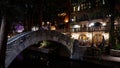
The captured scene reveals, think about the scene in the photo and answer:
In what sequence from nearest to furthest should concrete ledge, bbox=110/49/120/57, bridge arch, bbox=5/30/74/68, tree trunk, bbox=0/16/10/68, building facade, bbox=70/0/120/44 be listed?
1. tree trunk, bbox=0/16/10/68
2. bridge arch, bbox=5/30/74/68
3. concrete ledge, bbox=110/49/120/57
4. building facade, bbox=70/0/120/44

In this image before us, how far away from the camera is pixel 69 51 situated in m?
35.3

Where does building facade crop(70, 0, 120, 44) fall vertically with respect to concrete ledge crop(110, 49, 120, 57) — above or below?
above

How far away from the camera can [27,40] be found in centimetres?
2817

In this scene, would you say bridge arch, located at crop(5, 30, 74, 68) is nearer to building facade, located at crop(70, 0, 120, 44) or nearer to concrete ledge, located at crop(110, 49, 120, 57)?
concrete ledge, located at crop(110, 49, 120, 57)

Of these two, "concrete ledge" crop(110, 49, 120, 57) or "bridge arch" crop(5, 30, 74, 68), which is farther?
"concrete ledge" crop(110, 49, 120, 57)

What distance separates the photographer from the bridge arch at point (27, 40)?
24.4 m

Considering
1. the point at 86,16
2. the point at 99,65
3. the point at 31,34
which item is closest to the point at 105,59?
the point at 99,65

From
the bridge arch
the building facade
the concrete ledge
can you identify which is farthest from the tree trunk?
the building facade

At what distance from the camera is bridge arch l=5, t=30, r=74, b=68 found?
24.4 metres

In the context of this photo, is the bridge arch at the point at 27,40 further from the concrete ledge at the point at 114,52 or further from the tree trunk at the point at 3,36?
the tree trunk at the point at 3,36

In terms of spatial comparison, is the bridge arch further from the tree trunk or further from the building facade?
the tree trunk

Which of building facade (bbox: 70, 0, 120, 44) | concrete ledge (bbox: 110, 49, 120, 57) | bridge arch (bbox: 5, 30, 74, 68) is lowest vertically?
concrete ledge (bbox: 110, 49, 120, 57)

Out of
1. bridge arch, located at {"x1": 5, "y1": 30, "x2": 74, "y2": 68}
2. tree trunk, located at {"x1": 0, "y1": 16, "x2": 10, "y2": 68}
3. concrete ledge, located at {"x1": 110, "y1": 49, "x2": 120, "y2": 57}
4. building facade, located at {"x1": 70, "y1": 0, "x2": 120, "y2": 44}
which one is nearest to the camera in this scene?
tree trunk, located at {"x1": 0, "y1": 16, "x2": 10, "y2": 68}

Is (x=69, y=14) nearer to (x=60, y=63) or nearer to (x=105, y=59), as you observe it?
(x=60, y=63)
